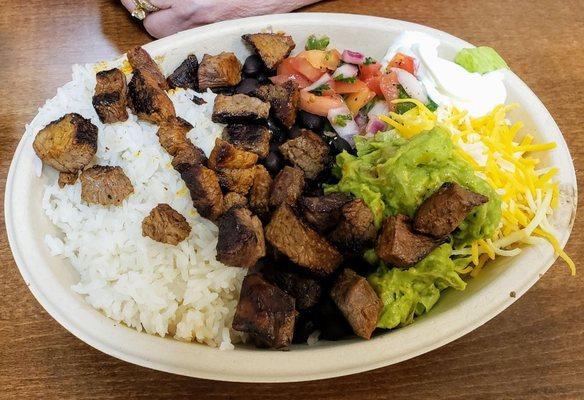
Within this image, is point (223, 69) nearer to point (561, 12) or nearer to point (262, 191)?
point (262, 191)

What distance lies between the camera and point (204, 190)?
179cm

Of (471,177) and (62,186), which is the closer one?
(471,177)

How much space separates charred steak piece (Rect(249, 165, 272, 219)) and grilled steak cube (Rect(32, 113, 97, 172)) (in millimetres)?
619

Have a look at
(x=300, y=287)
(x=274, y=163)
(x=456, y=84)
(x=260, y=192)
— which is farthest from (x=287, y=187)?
(x=456, y=84)

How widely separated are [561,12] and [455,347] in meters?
2.16

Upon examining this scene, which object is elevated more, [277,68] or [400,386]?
[277,68]

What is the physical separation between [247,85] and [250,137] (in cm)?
39

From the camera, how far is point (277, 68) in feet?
7.73

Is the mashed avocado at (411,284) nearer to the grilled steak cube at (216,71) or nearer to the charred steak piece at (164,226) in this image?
the charred steak piece at (164,226)

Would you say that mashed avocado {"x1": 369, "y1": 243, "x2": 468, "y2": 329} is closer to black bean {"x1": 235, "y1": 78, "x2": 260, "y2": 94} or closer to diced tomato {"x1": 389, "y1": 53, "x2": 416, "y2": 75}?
diced tomato {"x1": 389, "y1": 53, "x2": 416, "y2": 75}

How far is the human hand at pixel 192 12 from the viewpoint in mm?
2688

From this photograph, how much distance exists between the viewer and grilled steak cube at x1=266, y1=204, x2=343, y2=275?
1686mm

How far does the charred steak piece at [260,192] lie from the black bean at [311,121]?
0.33 meters

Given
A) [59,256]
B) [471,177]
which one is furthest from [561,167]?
[59,256]
